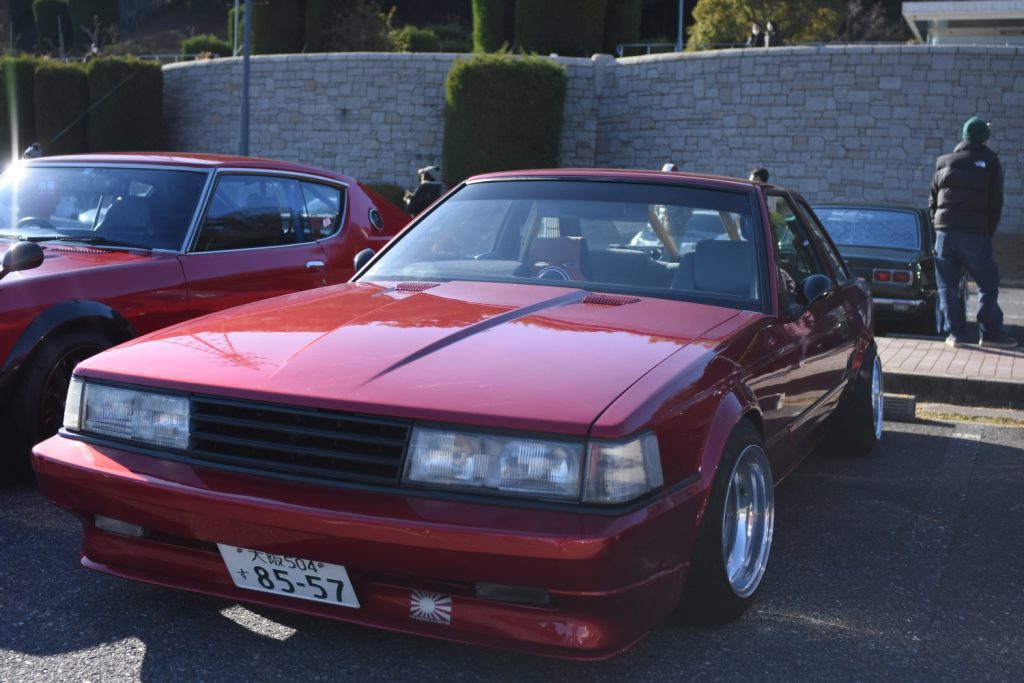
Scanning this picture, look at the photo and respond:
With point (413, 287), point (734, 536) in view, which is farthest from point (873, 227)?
point (734, 536)

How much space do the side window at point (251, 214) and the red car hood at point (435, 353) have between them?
6.18 feet

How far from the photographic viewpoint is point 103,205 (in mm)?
5777

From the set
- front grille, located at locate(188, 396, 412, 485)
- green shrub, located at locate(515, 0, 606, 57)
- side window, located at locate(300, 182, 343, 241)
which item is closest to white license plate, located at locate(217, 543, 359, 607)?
front grille, located at locate(188, 396, 412, 485)

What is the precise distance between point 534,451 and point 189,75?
112ft

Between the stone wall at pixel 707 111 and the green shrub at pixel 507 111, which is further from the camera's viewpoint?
the green shrub at pixel 507 111

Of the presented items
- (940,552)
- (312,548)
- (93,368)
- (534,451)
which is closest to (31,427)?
(93,368)

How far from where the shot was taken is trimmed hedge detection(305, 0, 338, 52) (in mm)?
38312

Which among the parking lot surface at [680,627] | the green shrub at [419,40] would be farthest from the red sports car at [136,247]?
the green shrub at [419,40]

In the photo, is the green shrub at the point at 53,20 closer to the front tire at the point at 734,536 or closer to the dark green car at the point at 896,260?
the dark green car at the point at 896,260

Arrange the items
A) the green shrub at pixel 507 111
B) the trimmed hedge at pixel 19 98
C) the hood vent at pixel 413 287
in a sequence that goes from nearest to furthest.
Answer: the hood vent at pixel 413 287 → the green shrub at pixel 507 111 → the trimmed hedge at pixel 19 98

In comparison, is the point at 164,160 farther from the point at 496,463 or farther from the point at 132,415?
the point at 496,463

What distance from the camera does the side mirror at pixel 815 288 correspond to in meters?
4.39

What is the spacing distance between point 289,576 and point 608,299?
5.14 ft

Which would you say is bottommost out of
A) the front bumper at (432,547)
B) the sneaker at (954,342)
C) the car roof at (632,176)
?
the sneaker at (954,342)
